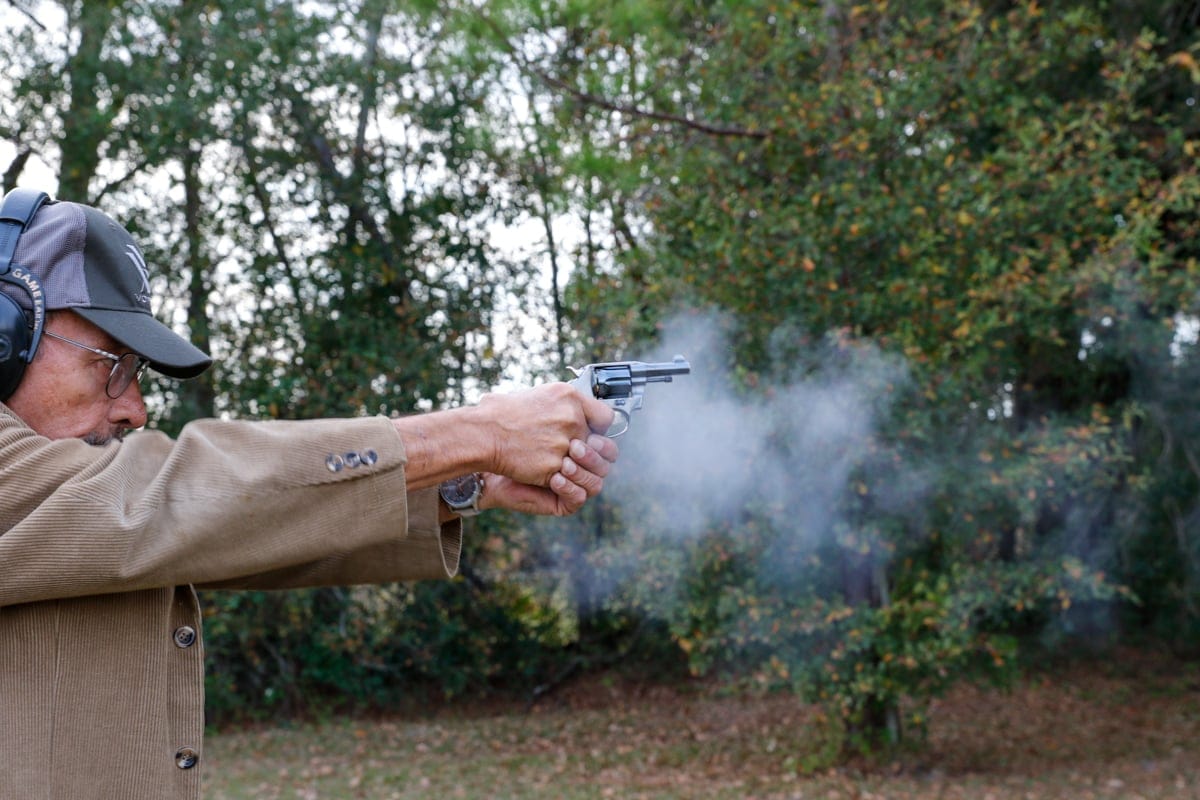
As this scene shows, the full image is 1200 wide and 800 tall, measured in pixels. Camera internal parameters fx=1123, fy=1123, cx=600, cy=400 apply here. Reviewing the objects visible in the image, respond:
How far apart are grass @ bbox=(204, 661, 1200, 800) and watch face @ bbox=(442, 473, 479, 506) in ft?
17.0

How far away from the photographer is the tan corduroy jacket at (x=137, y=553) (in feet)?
5.04

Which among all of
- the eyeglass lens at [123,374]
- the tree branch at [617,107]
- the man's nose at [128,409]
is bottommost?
the man's nose at [128,409]

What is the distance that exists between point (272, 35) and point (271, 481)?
8008 mm

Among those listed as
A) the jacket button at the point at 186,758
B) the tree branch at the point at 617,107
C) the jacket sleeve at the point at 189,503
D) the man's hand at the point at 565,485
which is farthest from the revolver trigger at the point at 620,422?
the tree branch at the point at 617,107

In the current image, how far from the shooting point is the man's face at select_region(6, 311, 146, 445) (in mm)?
1768

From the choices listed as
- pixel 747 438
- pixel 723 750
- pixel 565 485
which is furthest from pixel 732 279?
pixel 565 485

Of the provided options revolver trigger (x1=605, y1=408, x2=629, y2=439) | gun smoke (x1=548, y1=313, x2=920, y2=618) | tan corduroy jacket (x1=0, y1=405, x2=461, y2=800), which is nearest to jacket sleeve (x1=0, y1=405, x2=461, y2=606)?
tan corduroy jacket (x1=0, y1=405, x2=461, y2=800)

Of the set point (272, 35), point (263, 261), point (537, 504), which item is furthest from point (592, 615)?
point (537, 504)

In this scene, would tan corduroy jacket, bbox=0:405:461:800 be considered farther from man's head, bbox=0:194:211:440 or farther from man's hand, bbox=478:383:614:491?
man's hand, bbox=478:383:614:491

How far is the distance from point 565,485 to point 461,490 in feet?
0.66

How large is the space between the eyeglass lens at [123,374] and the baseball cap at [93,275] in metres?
0.04

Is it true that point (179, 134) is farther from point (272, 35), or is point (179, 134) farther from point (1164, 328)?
point (1164, 328)

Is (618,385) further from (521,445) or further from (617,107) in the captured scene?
(617,107)

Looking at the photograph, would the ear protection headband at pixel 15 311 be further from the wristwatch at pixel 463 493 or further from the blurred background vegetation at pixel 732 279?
the blurred background vegetation at pixel 732 279
